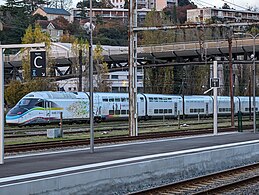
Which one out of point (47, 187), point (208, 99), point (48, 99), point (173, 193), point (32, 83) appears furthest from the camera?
point (208, 99)

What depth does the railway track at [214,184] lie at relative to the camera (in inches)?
590

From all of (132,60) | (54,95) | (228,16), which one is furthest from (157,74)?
(132,60)

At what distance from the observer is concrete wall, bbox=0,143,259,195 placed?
1294 cm

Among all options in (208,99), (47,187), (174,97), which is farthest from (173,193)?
(208,99)

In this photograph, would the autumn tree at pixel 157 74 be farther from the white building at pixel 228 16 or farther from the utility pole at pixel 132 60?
the utility pole at pixel 132 60

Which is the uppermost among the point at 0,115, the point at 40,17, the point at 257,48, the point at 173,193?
the point at 40,17

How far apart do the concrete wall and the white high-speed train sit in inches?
1200

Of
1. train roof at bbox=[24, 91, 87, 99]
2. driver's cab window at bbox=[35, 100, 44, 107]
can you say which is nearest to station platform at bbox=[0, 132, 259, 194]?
driver's cab window at bbox=[35, 100, 44, 107]

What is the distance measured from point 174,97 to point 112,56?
1248 cm

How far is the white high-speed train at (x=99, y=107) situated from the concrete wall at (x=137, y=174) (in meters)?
30.5

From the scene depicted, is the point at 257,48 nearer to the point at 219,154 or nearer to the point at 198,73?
the point at 198,73

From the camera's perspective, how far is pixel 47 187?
A: 12891mm

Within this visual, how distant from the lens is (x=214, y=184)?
54.9ft

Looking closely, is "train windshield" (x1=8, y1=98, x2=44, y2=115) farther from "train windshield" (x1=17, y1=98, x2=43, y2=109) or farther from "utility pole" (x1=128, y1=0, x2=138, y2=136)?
"utility pole" (x1=128, y1=0, x2=138, y2=136)
